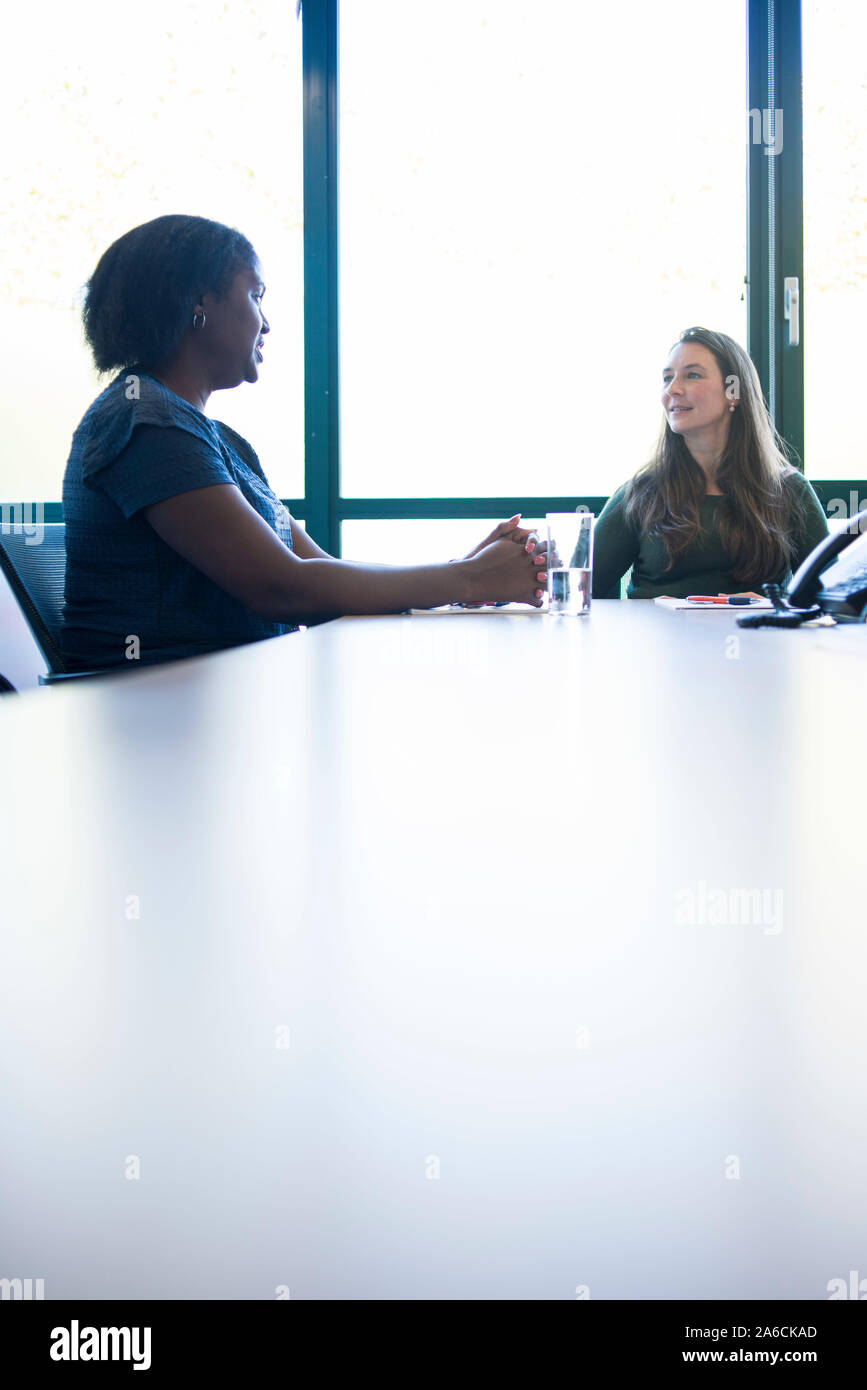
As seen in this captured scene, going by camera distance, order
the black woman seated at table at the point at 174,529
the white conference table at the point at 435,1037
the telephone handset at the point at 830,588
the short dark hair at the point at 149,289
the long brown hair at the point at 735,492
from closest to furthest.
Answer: the white conference table at the point at 435,1037 → the telephone handset at the point at 830,588 → the black woman seated at table at the point at 174,529 → the short dark hair at the point at 149,289 → the long brown hair at the point at 735,492

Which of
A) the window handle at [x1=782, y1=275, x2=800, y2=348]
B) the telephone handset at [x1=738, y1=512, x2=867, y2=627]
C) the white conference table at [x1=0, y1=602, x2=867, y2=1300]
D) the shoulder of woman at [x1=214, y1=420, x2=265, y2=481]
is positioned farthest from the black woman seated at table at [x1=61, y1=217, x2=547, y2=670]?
the window handle at [x1=782, y1=275, x2=800, y2=348]

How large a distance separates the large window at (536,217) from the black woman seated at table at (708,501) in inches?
26.6

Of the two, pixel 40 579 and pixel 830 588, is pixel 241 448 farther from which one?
pixel 830 588

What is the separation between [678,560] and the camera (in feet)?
7.80

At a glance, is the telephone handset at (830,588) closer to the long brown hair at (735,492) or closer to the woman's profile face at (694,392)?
the long brown hair at (735,492)

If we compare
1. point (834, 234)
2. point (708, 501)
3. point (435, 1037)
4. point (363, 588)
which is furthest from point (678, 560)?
point (435, 1037)

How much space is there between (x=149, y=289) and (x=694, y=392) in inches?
56.2

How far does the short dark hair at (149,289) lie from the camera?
1589 mm

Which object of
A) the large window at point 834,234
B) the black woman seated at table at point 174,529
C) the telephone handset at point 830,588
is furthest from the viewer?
the large window at point 834,234

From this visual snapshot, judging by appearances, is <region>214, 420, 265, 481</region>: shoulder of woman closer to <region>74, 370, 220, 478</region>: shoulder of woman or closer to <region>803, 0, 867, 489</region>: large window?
<region>74, 370, 220, 478</region>: shoulder of woman

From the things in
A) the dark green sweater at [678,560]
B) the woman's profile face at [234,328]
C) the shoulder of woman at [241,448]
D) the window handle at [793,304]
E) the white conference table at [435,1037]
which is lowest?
the white conference table at [435,1037]

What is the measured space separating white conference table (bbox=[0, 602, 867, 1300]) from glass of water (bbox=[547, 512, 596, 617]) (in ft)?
3.58

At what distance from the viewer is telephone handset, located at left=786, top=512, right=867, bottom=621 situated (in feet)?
3.71

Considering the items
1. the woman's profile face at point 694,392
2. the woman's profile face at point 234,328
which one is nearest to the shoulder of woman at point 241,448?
the woman's profile face at point 234,328
